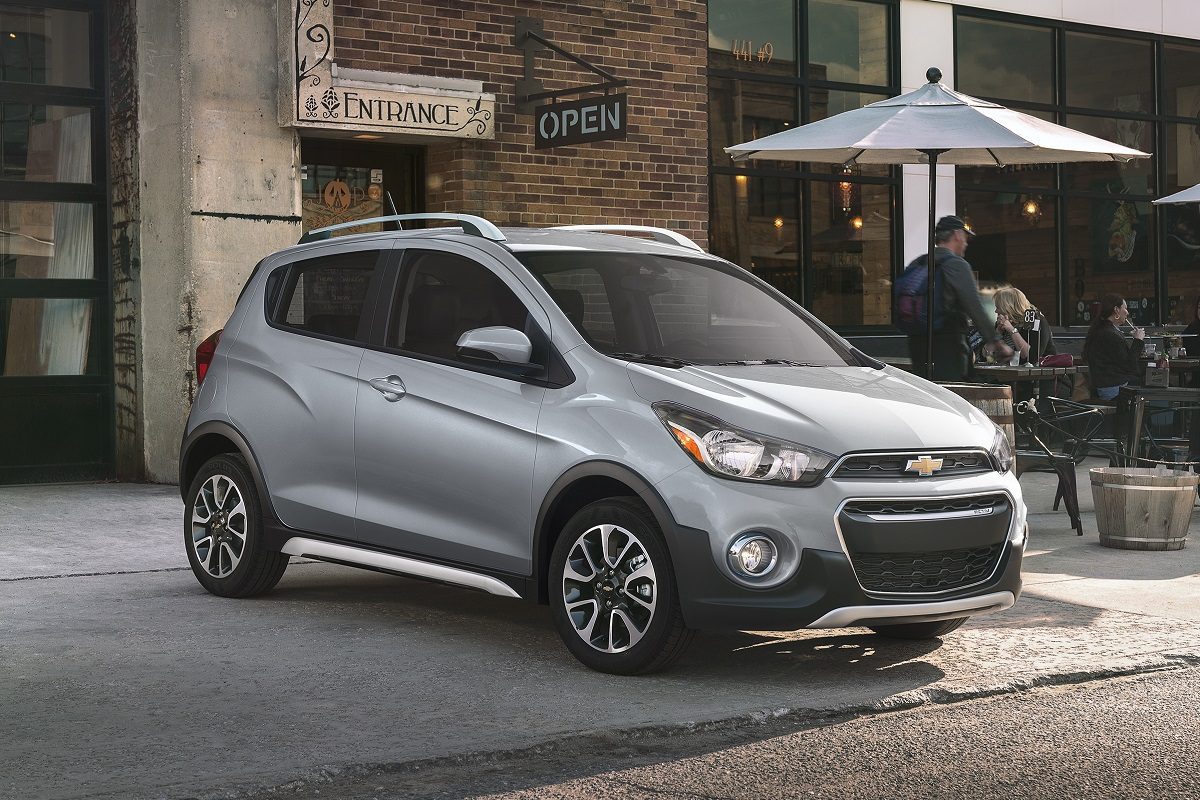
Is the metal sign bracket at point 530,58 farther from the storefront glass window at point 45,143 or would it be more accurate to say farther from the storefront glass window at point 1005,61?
the storefront glass window at point 1005,61

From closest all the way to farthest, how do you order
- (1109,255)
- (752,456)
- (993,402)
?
(752,456), (993,402), (1109,255)

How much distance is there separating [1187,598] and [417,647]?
157 inches

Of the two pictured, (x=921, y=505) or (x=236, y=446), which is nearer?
(x=921, y=505)

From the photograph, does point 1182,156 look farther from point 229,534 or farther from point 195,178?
point 229,534

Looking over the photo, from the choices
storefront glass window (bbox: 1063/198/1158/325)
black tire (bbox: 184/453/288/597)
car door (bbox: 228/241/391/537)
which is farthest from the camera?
storefront glass window (bbox: 1063/198/1158/325)

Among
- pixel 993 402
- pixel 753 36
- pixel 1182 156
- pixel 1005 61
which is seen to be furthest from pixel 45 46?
pixel 1182 156

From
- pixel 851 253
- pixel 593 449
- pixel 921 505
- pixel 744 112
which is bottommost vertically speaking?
pixel 921 505

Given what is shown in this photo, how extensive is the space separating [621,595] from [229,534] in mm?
2603

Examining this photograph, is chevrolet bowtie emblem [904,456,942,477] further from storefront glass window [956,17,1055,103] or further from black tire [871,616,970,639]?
storefront glass window [956,17,1055,103]

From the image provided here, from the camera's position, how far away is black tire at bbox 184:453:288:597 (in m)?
7.91

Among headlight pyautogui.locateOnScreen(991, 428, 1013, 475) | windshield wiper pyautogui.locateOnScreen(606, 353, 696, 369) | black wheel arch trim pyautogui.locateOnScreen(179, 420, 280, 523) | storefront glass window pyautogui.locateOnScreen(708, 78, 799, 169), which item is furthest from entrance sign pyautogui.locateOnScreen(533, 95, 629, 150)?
headlight pyautogui.locateOnScreen(991, 428, 1013, 475)

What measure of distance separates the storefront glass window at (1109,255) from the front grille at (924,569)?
13.2 metres

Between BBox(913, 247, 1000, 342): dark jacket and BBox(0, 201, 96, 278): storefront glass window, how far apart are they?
673cm

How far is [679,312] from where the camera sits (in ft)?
23.4
